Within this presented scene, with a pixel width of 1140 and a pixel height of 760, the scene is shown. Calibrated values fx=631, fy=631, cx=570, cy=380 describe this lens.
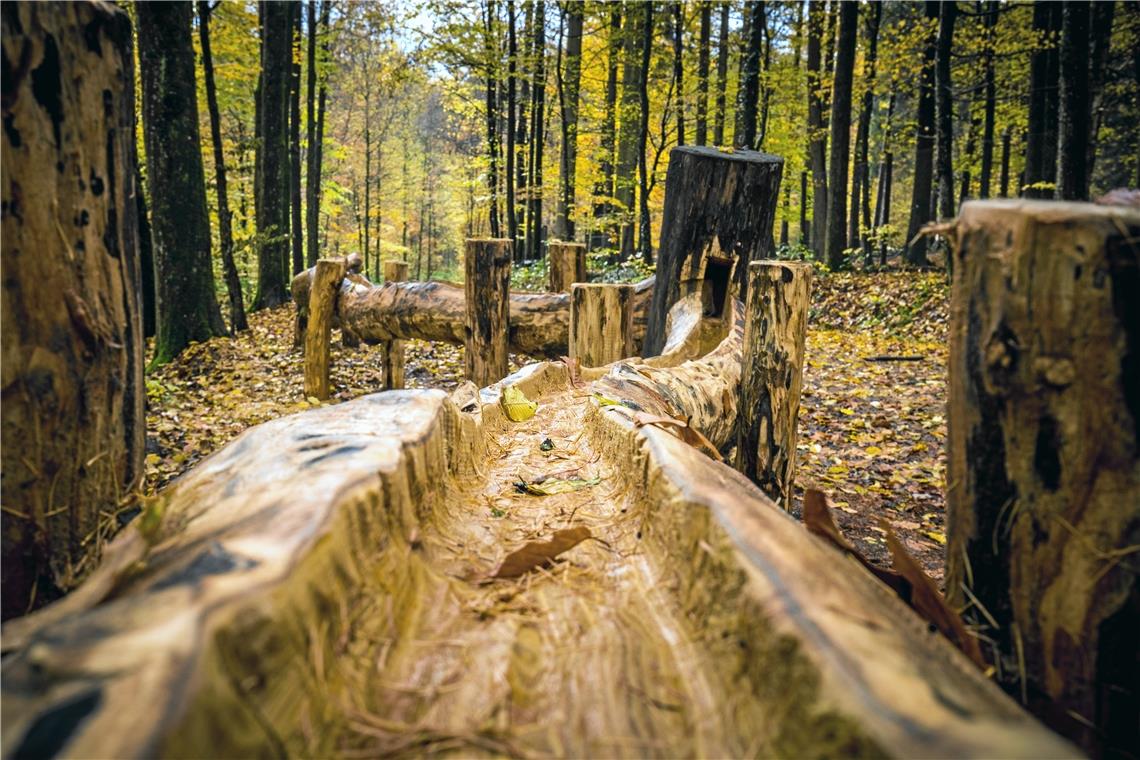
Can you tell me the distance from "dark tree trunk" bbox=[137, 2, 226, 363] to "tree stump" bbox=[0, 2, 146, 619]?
319 inches

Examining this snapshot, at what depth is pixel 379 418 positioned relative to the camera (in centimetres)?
162

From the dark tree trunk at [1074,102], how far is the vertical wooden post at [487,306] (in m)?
7.28

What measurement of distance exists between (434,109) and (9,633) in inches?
1624

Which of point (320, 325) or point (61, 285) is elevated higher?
point (61, 285)

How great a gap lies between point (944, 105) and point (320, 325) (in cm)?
1063

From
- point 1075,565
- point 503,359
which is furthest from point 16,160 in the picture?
point 503,359

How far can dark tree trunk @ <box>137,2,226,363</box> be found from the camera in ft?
26.6

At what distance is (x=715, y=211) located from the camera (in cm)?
468

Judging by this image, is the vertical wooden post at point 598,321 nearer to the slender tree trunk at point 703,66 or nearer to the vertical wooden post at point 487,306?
the vertical wooden post at point 487,306

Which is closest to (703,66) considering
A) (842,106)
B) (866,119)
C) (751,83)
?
(751,83)

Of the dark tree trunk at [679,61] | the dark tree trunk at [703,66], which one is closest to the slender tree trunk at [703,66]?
the dark tree trunk at [703,66]

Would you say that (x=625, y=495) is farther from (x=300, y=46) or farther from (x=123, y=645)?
(x=300, y=46)

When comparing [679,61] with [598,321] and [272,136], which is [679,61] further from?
[598,321]

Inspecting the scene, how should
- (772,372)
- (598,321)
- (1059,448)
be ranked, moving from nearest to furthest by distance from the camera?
(1059,448) → (772,372) → (598,321)
